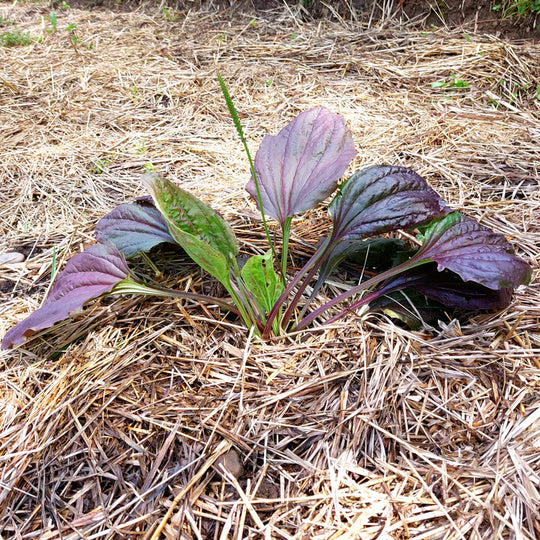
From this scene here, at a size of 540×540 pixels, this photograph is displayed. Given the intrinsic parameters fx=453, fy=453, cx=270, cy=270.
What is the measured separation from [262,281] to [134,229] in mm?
453

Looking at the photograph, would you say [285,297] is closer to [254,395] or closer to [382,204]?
[254,395]

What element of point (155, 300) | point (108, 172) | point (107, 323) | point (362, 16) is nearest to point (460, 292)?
point (155, 300)

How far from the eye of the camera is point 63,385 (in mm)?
1137

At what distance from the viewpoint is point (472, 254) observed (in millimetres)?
1156

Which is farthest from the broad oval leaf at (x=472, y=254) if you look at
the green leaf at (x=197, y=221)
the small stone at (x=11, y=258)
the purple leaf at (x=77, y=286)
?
the small stone at (x=11, y=258)

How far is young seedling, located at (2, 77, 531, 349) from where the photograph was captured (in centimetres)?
113

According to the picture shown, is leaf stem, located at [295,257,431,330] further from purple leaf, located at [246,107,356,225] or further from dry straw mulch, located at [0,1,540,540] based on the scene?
purple leaf, located at [246,107,356,225]

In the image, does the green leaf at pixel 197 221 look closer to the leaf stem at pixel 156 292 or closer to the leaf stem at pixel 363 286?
the leaf stem at pixel 156 292

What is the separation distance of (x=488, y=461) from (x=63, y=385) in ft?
3.27

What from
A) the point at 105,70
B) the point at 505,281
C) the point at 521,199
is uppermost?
the point at 105,70

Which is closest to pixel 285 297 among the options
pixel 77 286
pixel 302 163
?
pixel 302 163

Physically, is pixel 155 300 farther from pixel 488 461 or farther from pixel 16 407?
pixel 488 461

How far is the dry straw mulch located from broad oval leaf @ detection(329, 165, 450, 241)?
9.4 inches

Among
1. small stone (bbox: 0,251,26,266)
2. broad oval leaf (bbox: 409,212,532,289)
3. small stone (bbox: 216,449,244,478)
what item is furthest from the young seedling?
small stone (bbox: 0,251,26,266)
